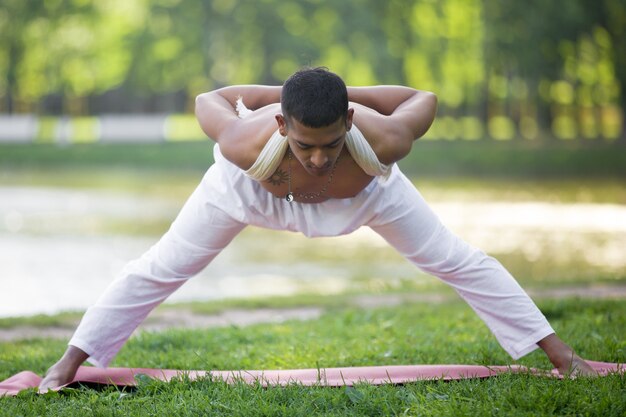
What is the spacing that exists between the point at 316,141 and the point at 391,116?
21.6 inches

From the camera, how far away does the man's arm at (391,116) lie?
164 inches

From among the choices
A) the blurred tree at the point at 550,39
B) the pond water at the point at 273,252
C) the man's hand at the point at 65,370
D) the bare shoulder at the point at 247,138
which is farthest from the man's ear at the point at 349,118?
the blurred tree at the point at 550,39

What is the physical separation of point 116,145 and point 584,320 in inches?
1015

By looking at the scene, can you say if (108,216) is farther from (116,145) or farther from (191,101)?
(191,101)

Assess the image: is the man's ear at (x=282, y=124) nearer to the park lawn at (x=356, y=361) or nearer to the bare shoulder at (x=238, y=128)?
the bare shoulder at (x=238, y=128)

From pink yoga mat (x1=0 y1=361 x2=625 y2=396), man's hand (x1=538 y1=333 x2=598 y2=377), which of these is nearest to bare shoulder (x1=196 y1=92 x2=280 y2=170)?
pink yoga mat (x1=0 y1=361 x2=625 y2=396)

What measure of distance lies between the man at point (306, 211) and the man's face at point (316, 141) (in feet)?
0.13

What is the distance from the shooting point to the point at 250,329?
6387 mm

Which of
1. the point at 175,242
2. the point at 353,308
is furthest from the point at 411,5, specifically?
the point at 175,242

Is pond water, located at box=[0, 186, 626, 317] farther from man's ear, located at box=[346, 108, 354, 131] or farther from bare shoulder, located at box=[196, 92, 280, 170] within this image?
man's ear, located at box=[346, 108, 354, 131]

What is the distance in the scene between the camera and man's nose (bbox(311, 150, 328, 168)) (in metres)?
3.90

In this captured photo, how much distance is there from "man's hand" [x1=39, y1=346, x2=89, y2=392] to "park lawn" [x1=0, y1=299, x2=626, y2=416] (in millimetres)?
126

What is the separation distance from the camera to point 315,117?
3.80 meters

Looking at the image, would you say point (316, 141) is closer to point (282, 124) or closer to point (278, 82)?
point (282, 124)
